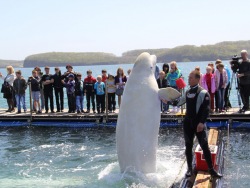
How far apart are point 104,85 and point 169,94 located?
322 inches

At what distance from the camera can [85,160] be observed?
456 inches

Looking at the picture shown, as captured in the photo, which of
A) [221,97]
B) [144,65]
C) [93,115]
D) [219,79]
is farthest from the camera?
[93,115]

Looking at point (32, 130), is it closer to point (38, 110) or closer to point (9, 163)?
point (38, 110)

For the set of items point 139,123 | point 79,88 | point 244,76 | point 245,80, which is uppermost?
point 244,76

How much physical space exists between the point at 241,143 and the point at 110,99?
19.8 feet

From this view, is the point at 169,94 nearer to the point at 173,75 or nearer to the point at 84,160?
the point at 84,160

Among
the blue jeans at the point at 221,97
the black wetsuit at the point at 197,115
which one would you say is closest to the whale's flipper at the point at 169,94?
the black wetsuit at the point at 197,115

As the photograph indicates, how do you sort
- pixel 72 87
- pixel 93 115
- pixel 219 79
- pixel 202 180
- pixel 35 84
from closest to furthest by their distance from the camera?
pixel 202 180
pixel 219 79
pixel 72 87
pixel 93 115
pixel 35 84

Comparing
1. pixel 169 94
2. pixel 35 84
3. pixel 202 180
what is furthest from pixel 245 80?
pixel 35 84

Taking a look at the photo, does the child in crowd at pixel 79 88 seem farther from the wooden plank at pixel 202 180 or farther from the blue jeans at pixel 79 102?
the wooden plank at pixel 202 180

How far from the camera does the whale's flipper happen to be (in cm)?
850

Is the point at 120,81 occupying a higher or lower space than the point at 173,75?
lower

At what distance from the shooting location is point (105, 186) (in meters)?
8.78

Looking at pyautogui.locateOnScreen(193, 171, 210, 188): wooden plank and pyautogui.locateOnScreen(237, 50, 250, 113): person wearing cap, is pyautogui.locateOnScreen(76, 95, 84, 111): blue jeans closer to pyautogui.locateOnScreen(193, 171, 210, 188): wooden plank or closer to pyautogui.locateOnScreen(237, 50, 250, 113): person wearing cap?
pyautogui.locateOnScreen(237, 50, 250, 113): person wearing cap
